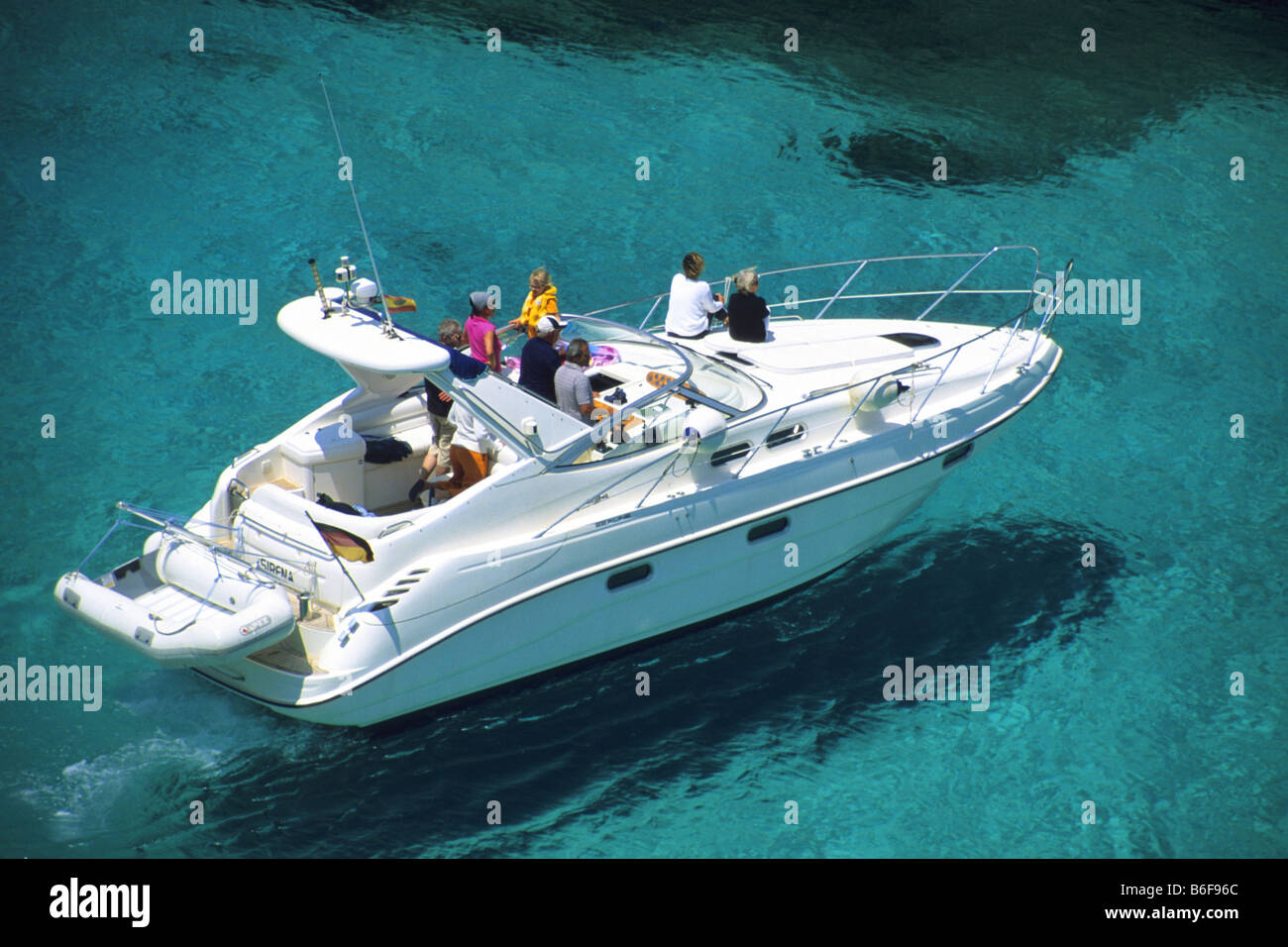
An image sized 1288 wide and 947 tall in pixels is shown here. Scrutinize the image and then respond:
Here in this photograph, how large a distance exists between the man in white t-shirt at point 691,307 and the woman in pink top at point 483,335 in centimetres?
159

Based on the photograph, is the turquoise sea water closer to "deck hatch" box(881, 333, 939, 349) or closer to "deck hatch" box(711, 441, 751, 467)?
"deck hatch" box(711, 441, 751, 467)

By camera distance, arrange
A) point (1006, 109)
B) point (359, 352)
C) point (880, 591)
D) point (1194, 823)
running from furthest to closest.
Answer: point (1006, 109)
point (880, 591)
point (1194, 823)
point (359, 352)

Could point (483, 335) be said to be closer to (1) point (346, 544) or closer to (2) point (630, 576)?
(1) point (346, 544)

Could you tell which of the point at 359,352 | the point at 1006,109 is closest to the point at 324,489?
the point at 359,352

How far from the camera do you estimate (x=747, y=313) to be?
9.69 metres

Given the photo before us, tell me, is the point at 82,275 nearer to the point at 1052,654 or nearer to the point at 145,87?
the point at 145,87

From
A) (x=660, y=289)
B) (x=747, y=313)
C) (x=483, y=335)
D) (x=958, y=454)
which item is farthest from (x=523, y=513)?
(x=660, y=289)

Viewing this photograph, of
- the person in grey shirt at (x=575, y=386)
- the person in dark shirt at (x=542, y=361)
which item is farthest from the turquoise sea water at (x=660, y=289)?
the person in dark shirt at (x=542, y=361)

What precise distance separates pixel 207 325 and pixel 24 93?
6.31 meters

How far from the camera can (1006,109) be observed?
1814 centimetres

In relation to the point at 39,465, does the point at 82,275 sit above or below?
above

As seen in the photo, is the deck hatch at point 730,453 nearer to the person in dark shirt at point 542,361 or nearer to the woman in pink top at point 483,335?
the person in dark shirt at point 542,361

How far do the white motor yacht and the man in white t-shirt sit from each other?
0.19 meters

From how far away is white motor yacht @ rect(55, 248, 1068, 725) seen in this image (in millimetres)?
7598
